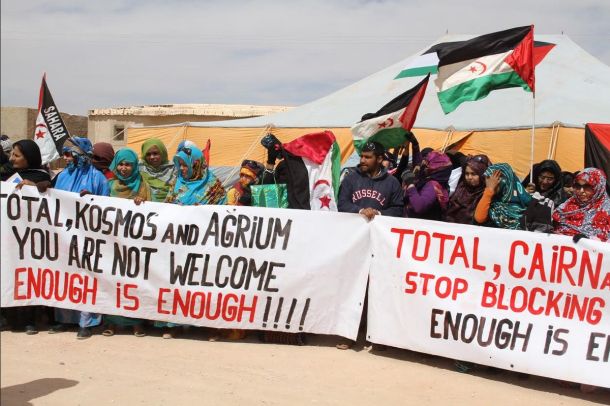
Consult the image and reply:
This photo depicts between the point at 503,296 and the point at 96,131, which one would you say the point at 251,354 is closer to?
the point at 503,296

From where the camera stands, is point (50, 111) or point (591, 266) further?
point (50, 111)

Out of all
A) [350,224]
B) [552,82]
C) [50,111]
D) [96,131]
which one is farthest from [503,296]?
[96,131]

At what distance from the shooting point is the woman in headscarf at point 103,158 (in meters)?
6.17

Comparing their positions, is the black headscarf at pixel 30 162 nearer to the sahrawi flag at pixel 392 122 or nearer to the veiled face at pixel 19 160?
the veiled face at pixel 19 160

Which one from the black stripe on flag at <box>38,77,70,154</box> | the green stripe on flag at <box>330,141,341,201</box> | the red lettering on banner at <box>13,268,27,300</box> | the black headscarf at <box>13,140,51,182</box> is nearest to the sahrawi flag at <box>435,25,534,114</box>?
the green stripe on flag at <box>330,141,341,201</box>

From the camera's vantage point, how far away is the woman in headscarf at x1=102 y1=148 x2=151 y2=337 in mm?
Result: 5559

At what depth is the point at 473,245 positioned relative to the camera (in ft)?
15.9

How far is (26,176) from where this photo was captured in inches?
221

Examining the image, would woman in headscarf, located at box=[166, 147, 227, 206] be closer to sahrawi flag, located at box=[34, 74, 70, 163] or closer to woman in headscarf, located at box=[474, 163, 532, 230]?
woman in headscarf, located at box=[474, 163, 532, 230]

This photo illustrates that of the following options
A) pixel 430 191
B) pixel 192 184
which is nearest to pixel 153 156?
pixel 192 184

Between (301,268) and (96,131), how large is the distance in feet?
69.1

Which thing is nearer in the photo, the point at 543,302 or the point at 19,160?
the point at 543,302

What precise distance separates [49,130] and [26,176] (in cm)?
782

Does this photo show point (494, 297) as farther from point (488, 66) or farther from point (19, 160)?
point (19, 160)
